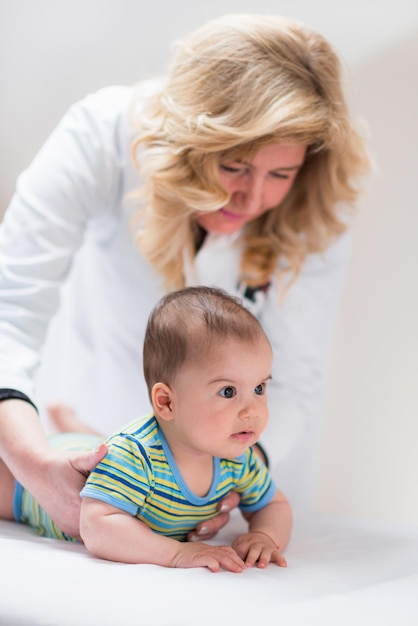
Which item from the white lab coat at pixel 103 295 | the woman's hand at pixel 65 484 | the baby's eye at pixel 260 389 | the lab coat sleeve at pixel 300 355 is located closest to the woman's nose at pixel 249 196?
the white lab coat at pixel 103 295

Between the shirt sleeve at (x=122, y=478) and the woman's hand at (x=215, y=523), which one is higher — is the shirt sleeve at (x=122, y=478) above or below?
above

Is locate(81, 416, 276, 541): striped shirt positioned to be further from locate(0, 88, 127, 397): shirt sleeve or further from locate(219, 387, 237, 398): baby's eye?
locate(0, 88, 127, 397): shirt sleeve

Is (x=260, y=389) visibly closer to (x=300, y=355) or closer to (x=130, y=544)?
(x=130, y=544)

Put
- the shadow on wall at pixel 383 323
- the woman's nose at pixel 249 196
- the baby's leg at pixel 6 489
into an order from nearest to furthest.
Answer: the baby's leg at pixel 6 489 < the woman's nose at pixel 249 196 < the shadow on wall at pixel 383 323

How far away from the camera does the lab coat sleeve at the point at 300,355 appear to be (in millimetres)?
1659

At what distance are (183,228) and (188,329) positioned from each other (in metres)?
0.48

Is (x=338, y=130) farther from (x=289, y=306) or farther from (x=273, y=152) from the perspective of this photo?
(x=289, y=306)

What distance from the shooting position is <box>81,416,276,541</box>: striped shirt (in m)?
1.02

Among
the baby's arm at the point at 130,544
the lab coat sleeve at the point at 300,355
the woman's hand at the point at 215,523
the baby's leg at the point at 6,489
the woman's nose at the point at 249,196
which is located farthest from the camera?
the lab coat sleeve at the point at 300,355

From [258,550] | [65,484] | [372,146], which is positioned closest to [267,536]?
[258,550]

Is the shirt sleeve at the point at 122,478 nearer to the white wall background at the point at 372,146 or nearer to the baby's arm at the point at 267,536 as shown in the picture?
the baby's arm at the point at 267,536

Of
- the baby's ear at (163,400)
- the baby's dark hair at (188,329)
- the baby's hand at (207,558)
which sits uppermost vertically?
the baby's dark hair at (188,329)

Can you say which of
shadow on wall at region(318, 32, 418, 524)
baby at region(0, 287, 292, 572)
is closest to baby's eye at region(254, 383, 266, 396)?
baby at region(0, 287, 292, 572)

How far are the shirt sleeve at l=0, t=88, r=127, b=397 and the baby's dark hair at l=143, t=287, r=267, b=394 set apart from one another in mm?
317
